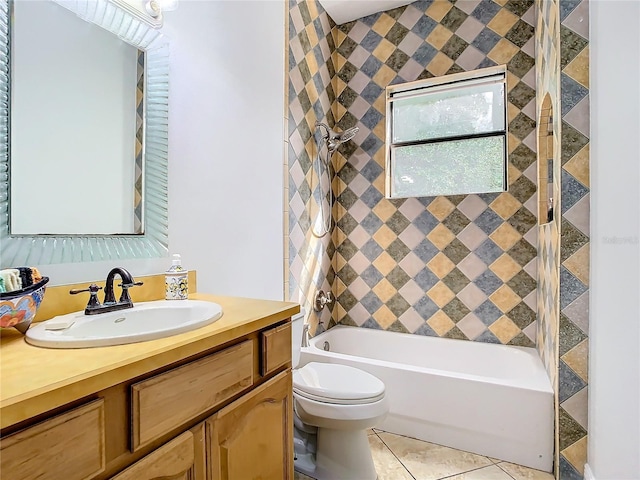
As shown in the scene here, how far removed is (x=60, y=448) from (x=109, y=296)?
60cm

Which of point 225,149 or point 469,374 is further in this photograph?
point 469,374

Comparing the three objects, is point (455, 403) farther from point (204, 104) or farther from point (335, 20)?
point (335, 20)

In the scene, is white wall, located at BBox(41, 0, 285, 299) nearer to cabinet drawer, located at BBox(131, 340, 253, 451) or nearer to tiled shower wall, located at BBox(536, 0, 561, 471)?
cabinet drawer, located at BBox(131, 340, 253, 451)

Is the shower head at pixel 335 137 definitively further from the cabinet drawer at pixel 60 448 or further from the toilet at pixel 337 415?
the cabinet drawer at pixel 60 448

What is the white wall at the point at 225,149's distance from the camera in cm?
151

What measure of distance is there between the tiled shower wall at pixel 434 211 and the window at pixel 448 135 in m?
0.09

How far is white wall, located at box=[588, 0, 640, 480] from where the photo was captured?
55.4 inches

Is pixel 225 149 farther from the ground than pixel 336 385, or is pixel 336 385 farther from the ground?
pixel 225 149

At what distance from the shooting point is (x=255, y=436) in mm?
1038

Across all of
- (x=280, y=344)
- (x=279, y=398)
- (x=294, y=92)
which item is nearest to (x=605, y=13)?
(x=294, y=92)

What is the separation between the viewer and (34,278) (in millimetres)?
938

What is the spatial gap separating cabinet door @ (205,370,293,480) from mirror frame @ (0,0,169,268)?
0.68 m

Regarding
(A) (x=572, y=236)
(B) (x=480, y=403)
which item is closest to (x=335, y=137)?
(A) (x=572, y=236)

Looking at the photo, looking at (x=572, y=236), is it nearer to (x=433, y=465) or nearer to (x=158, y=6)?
(x=433, y=465)
